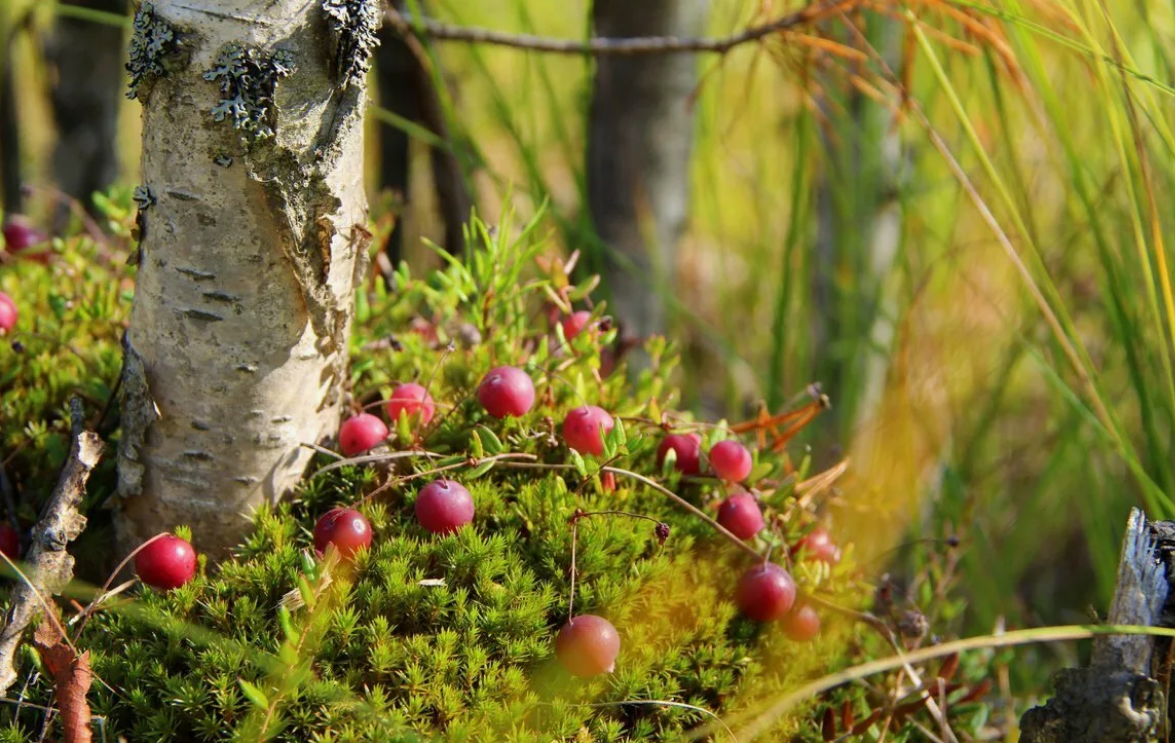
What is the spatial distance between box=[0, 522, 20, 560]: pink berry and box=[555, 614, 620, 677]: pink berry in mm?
748

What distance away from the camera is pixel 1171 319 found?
121 centimetres

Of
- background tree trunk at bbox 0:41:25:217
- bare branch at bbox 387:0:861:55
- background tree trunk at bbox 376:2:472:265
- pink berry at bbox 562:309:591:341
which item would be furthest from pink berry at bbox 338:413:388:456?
background tree trunk at bbox 0:41:25:217

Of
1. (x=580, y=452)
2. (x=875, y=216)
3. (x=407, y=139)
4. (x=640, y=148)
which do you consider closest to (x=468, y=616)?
(x=580, y=452)

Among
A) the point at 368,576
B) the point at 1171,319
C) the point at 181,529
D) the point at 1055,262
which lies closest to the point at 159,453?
the point at 181,529

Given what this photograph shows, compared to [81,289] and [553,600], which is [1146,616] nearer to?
[553,600]

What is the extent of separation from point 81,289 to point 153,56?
28.2 inches

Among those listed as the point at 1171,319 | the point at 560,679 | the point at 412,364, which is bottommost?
the point at 560,679

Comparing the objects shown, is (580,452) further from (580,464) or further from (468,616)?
(468,616)

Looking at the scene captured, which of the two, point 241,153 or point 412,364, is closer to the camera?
point 241,153

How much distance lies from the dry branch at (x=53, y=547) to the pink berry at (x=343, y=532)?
11.7 inches

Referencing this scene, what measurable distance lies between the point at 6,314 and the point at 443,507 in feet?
2.76

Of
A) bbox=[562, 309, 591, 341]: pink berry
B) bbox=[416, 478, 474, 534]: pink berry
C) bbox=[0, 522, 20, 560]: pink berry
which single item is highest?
bbox=[562, 309, 591, 341]: pink berry

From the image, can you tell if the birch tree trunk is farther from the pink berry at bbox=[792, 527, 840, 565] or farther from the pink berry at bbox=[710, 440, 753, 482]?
the pink berry at bbox=[792, 527, 840, 565]

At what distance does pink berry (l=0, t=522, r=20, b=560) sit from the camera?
1252 millimetres
